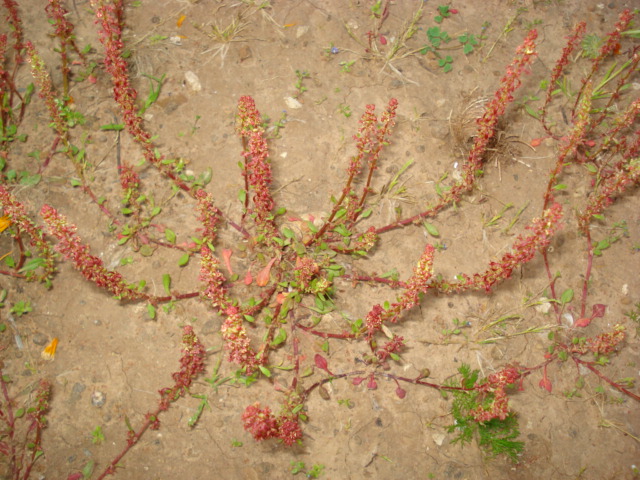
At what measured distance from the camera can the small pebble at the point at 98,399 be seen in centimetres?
339

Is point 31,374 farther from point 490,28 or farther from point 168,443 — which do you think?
point 490,28

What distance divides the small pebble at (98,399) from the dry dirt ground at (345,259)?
3 centimetres

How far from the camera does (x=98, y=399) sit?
11.2 feet

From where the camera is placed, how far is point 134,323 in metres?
3.62

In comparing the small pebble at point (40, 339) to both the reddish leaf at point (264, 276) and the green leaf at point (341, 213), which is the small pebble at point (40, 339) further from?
the green leaf at point (341, 213)

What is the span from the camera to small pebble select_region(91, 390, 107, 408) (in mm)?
3395

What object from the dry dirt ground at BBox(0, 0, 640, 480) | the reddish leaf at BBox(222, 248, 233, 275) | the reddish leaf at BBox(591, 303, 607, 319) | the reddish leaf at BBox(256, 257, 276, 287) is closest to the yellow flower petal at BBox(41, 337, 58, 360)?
the dry dirt ground at BBox(0, 0, 640, 480)

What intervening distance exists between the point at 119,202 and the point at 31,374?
1.43 metres

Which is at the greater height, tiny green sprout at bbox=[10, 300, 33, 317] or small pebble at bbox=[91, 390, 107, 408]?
tiny green sprout at bbox=[10, 300, 33, 317]

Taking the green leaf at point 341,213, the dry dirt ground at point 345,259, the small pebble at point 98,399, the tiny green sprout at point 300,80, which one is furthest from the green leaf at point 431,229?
the small pebble at point 98,399

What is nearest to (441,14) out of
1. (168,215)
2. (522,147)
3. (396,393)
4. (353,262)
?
(522,147)

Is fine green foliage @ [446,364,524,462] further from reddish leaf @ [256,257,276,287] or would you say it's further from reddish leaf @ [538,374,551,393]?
reddish leaf @ [256,257,276,287]

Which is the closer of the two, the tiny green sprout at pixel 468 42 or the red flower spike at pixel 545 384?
the red flower spike at pixel 545 384

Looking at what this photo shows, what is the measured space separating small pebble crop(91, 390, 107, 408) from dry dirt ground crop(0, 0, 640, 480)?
0.03 meters
